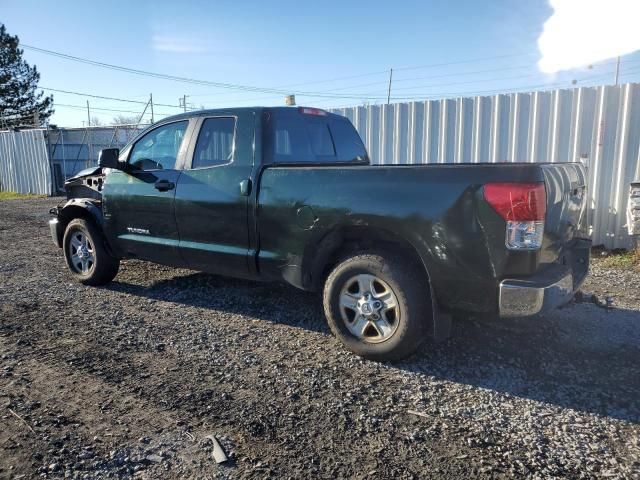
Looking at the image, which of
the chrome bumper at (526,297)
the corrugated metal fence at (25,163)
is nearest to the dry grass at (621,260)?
the chrome bumper at (526,297)

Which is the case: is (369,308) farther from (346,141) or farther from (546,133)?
(546,133)

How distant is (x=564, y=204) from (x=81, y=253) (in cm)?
507

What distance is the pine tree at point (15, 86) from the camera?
1270 inches

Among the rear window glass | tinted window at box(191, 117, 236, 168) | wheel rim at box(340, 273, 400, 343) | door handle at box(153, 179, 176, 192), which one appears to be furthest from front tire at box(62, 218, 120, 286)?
wheel rim at box(340, 273, 400, 343)

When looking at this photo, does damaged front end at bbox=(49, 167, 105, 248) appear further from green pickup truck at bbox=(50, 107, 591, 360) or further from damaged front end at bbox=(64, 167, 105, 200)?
green pickup truck at bbox=(50, 107, 591, 360)

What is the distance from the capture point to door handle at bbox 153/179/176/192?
466 cm

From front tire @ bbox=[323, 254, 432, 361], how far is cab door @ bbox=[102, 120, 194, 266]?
185 centimetres

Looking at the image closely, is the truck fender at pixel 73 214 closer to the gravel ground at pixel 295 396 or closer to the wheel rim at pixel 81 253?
the wheel rim at pixel 81 253

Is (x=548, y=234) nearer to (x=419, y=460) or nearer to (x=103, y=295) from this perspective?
(x=419, y=460)

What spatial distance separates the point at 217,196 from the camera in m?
4.29

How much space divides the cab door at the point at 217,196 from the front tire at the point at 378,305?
0.97 m

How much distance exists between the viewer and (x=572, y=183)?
143 inches

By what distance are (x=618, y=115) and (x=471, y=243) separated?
5696 mm

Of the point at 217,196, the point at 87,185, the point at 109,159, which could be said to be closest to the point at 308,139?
the point at 217,196
